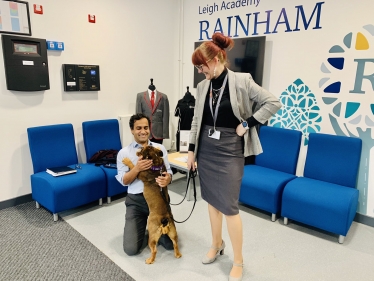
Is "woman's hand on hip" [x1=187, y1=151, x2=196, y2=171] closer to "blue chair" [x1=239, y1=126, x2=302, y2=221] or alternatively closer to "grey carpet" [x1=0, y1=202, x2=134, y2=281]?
"grey carpet" [x1=0, y1=202, x2=134, y2=281]

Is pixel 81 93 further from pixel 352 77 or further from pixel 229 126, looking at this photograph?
pixel 352 77

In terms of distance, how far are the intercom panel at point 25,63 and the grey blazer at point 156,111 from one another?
1.16 meters

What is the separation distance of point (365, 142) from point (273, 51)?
1.41m

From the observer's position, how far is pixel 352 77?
280 cm

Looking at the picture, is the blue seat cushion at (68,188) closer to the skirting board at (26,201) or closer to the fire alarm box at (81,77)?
the skirting board at (26,201)

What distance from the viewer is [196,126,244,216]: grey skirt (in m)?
1.83

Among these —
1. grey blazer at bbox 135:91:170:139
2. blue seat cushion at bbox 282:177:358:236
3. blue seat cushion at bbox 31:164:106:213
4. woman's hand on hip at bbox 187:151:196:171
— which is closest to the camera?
woman's hand on hip at bbox 187:151:196:171

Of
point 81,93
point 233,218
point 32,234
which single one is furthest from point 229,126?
point 81,93

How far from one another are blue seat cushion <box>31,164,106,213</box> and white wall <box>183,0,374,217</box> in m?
2.27

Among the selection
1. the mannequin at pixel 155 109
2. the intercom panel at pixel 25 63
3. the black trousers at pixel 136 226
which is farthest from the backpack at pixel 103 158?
the black trousers at pixel 136 226

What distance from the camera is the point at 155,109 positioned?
3.84 m

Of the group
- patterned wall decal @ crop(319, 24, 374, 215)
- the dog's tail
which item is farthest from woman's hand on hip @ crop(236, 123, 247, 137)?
patterned wall decal @ crop(319, 24, 374, 215)

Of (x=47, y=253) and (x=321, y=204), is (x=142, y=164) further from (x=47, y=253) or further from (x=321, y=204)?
(x=321, y=204)

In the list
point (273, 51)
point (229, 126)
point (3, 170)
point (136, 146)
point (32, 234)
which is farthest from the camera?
point (273, 51)
